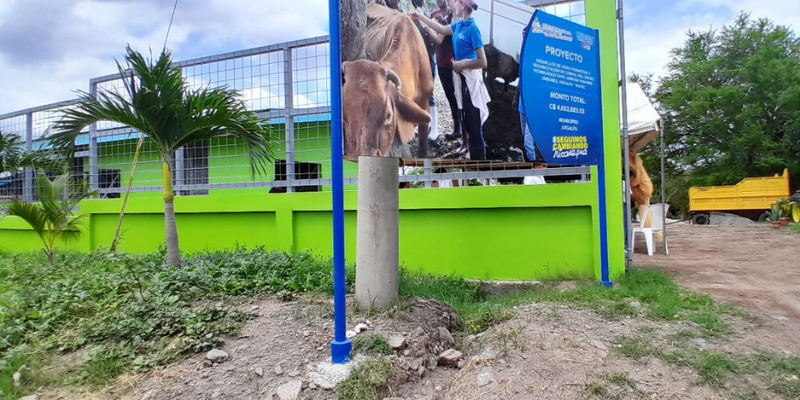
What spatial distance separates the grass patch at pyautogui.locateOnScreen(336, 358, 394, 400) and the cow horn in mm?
1883

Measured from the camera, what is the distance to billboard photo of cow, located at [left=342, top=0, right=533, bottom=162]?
306 cm

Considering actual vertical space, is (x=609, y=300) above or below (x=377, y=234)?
below

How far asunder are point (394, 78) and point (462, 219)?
8.83 ft

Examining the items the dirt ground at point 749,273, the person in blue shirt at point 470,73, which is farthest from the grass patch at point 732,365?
the person in blue shirt at point 470,73

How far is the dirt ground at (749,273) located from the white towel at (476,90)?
2716mm

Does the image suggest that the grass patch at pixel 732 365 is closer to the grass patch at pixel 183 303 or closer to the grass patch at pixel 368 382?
the grass patch at pixel 183 303

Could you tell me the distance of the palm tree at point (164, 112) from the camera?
4.94 m

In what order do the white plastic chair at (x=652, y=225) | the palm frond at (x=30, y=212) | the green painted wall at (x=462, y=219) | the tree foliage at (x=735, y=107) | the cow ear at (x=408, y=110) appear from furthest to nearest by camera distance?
the tree foliage at (x=735, y=107)
the white plastic chair at (x=652, y=225)
the palm frond at (x=30, y=212)
the green painted wall at (x=462, y=219)
the cow ear at (x=408, y=110)

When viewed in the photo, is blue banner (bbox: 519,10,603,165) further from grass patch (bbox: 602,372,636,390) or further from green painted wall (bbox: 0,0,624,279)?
grass patch (bbox: 602,372,636,390)

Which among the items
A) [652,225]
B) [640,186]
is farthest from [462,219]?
[640,186]

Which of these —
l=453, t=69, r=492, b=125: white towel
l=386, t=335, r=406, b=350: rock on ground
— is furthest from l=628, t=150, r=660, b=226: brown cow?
l=386, t=335, r=406, b=350: rock on ground

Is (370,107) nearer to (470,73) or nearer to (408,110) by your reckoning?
(408,110)

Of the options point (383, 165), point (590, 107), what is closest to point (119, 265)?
point (383, 165)

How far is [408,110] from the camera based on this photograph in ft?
11.2
